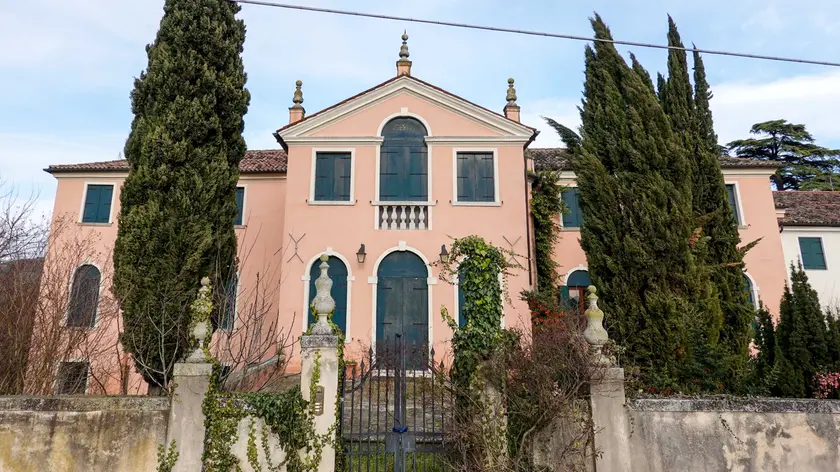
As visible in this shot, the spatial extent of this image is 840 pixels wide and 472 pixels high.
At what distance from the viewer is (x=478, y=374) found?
602 cm

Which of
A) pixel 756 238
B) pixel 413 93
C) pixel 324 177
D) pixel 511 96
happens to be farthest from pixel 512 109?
pixel 756 238

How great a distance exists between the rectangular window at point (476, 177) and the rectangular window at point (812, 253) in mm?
12266

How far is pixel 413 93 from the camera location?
1503cm

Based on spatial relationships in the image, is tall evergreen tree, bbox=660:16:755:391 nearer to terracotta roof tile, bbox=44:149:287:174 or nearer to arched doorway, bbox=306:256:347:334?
arched doorway, bbox=306:256:347:334

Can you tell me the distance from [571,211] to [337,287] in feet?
26.9

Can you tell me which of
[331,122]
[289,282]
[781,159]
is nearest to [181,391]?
[289,282]

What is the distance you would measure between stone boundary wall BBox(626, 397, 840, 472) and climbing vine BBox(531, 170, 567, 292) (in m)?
9.29

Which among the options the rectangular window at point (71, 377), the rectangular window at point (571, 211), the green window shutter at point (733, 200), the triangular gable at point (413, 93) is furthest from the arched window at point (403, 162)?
the green window shutter at point (733, 200)

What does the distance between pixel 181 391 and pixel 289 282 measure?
792cm

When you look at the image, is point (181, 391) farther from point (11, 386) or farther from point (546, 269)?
point (546, 269)

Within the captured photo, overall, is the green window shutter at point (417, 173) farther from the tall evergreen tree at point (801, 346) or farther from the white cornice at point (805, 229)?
the white cornice at point (805, 229)

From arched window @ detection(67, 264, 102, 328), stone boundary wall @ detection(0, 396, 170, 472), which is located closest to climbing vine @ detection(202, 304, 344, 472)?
stone boundary wall @ detection(0, 396, 170, 472)

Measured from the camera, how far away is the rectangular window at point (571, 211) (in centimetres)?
1605

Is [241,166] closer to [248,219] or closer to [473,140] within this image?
[248,219]
